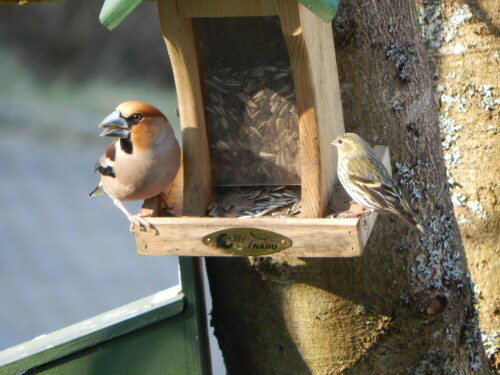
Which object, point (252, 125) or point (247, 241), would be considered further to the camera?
point (252, 125)

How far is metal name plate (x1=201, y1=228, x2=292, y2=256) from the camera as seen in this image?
2.73 m

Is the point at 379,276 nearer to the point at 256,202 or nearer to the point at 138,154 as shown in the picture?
the point at 256,202

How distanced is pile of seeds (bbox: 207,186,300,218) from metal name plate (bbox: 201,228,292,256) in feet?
1.18

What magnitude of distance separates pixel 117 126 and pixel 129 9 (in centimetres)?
68

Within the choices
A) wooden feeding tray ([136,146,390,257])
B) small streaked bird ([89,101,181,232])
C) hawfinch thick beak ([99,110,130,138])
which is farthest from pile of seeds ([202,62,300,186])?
wooden feeding tray ([136,146,390,257])

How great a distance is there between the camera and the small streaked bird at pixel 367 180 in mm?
2977

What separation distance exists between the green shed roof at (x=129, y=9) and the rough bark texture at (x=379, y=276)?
0.58 meters

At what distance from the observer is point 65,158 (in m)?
11.1

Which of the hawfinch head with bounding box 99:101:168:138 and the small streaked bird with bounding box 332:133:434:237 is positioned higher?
the hawfinch head with bounding box 99:101:168:138

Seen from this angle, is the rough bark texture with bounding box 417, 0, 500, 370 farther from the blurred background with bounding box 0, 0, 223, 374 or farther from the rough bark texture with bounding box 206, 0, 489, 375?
the blurred background with bounding box 0, 0, 223, 374

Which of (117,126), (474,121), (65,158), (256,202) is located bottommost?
(256,202)

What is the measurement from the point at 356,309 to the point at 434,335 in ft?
1.08

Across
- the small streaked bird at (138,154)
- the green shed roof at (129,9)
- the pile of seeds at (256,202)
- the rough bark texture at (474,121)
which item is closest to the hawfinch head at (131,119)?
the small streaked bird at (138,154)

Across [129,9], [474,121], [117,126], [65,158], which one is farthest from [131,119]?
[65,158]
